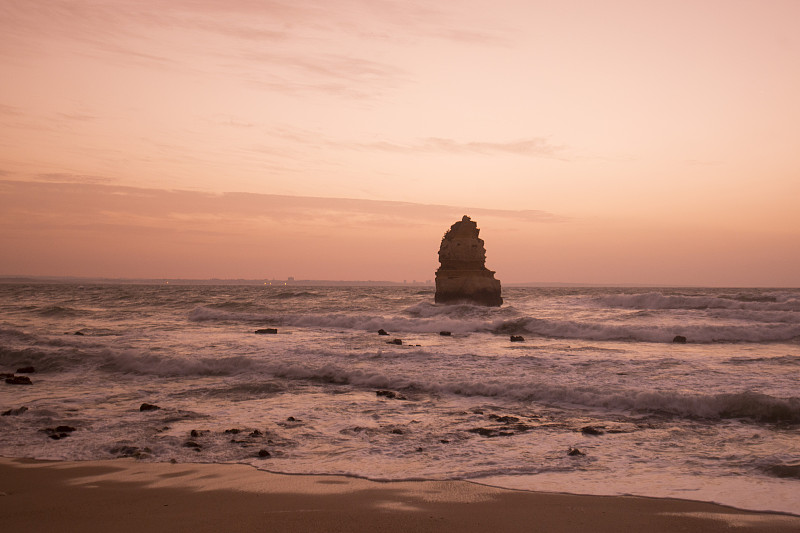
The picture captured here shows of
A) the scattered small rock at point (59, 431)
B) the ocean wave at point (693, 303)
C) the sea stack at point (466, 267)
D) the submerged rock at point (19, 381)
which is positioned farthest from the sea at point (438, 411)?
the ocean wave at point (693, 303)

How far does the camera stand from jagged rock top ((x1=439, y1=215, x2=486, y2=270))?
4172 cm

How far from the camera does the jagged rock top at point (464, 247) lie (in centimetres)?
4172

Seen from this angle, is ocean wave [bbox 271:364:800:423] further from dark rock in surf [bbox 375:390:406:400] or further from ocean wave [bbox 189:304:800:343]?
ocean wave [bbox 189:304:800:343]

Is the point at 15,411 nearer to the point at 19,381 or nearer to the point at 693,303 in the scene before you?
the point at 19,381

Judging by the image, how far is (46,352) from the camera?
17797mm

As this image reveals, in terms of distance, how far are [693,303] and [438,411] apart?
4113 cm

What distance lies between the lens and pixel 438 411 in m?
10.7

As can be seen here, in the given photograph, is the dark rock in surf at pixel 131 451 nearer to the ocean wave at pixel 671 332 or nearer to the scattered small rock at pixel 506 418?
the scattered small rock at pixel 506 418

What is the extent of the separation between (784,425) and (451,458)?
19.2 feet

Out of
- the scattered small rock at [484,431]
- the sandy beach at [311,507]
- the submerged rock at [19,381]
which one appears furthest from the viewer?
the submerged rock at [19,381]

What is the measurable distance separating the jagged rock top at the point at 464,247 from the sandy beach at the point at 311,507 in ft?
117

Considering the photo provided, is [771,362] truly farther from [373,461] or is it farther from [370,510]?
[370,510]

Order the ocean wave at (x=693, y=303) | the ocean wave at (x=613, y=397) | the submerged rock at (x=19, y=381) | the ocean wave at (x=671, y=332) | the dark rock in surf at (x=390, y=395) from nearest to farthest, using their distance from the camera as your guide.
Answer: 1. the ocean wave at (x=613, y=397)
2. the dark rock in surf at (x=390, y=395)
3. the submerged rock at (x=19, y=381)
4. the ocean wave at (x=671, y=332)
5. the ocean wave at (x=693, y=303)

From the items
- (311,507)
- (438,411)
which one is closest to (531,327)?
(438,411)
